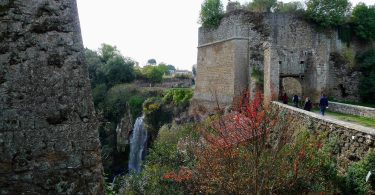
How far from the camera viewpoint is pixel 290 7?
24641mm

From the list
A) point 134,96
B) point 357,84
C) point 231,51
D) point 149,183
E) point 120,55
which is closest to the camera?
point 149,183

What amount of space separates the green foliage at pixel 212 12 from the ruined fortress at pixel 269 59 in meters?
0.45

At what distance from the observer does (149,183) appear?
13.3 meters

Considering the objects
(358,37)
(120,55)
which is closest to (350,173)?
(358,37)

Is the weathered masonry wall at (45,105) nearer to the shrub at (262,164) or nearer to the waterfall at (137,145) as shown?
the shrub at (262,164)

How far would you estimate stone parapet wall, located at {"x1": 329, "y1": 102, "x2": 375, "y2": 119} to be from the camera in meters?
14.3

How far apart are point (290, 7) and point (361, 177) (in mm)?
19529

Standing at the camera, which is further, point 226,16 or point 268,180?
point 226,16

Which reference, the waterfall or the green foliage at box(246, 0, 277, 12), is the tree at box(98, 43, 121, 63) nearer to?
the waterfall

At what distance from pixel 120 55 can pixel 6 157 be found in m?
42.5

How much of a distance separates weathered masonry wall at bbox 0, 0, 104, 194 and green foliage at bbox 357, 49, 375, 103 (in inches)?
1016

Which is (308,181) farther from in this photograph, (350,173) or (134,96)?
(134,96)

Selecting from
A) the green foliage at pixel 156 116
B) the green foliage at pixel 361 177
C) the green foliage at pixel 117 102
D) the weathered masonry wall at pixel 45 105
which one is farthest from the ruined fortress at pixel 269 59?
the weathered masonry wall at pixel 45 105

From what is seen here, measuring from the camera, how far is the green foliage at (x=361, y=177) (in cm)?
667
